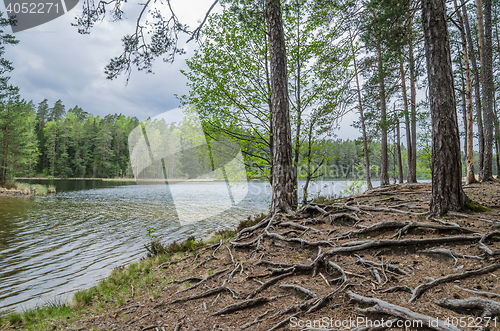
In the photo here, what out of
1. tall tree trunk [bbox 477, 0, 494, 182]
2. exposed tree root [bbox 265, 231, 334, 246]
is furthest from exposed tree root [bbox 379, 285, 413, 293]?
tall tree trunk [bbox 477, 0, 494, 182]

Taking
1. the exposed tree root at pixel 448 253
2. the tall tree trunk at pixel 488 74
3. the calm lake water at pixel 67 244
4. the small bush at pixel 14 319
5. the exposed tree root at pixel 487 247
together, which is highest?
the tall tree trunk at pixel 488 74

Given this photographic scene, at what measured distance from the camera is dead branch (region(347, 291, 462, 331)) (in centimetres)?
209

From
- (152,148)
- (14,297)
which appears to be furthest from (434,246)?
(152,148)

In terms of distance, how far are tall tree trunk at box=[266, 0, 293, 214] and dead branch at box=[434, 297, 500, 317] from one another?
4565 millimetres

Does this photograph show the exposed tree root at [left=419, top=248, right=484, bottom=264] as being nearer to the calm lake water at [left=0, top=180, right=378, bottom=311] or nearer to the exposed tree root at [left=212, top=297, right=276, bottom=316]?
the exposed tree root at [left=212, top=297, right=276, bottom=316]

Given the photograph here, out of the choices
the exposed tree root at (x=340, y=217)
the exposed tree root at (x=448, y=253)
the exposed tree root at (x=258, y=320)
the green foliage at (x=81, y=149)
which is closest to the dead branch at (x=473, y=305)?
the exposed tree root at (x=448, y=253)

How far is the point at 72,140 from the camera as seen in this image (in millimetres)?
73062

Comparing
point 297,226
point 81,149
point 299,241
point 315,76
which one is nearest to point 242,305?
point 299,241

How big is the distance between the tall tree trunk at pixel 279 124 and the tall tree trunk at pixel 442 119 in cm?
337

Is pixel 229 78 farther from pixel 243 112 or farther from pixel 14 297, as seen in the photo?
pixel 14 297

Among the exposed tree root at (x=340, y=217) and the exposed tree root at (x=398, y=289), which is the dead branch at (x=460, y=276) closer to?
the exposed tree root at (x=398, y=289)

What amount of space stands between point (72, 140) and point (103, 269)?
81617 millimetres

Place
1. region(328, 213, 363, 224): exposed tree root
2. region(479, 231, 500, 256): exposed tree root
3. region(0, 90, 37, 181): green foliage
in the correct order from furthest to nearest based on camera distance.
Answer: region(0, 90, 37, 181): green foliage → region(328, 213, 363, 224): exposed tree root → region(479, 231, 500, 256): exposed tree root

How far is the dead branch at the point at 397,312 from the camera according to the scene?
2094mm
